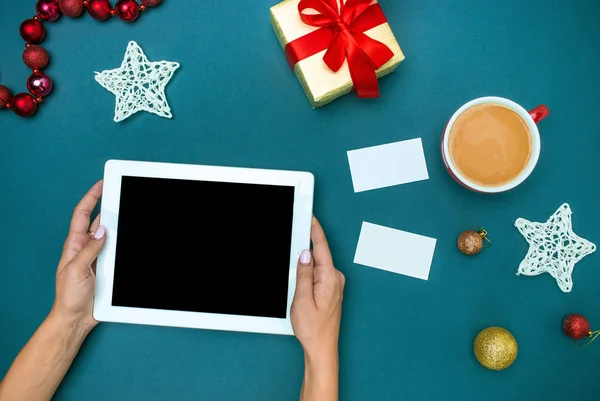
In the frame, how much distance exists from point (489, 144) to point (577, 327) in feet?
1.13

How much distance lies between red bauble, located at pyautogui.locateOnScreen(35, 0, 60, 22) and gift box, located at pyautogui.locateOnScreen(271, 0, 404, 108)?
15.4 inches

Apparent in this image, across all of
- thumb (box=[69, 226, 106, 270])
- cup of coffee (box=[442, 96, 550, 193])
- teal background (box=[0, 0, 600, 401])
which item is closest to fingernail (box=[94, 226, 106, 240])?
thumb (box=[69, 226, 106, 270])

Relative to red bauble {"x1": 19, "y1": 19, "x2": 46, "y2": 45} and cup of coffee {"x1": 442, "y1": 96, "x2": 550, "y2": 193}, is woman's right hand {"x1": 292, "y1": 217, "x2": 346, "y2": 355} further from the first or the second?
red bauble {"x1": 19, "y1": 19, "x2": 46, "y2": 45}

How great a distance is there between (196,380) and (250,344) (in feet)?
0.37

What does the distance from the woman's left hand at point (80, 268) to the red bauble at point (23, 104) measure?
7.2 inches

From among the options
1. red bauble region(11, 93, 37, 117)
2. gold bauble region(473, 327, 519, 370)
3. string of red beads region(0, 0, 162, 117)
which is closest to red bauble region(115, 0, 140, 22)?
string of red beads region(0, 0, 162, 117)

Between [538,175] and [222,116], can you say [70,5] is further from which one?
[538,175]

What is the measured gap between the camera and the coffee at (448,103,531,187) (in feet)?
2.39

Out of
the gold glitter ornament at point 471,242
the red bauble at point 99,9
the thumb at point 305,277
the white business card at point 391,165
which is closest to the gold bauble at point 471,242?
the gold glitter ornament at point 471,242

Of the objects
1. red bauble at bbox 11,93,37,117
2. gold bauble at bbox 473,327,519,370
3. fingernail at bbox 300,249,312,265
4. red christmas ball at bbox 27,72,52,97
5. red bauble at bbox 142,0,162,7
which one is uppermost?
red bauble at bbox 142,0,162,7

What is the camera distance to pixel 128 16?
31.6 inches

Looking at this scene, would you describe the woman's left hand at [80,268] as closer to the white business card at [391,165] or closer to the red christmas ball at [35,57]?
the red christmas ball at [35,57]

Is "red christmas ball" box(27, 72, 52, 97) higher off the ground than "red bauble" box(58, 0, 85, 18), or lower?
lower

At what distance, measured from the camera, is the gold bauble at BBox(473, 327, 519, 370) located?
0.75 metres
